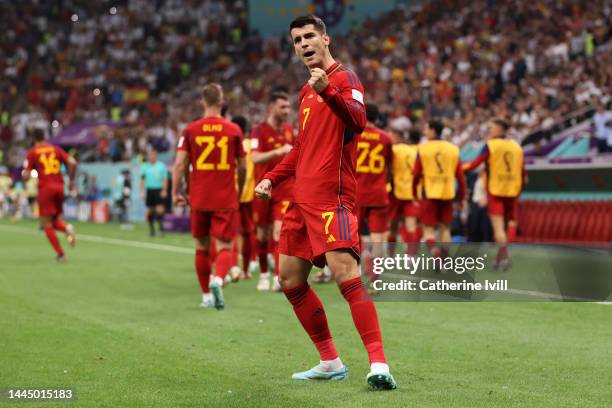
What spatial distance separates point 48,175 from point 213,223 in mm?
7445

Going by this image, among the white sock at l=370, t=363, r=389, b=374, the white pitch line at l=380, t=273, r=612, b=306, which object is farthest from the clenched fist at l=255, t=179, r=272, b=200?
the white pitch line at l=380, t=273, r=612, b=306

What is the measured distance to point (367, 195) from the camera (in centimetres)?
1279

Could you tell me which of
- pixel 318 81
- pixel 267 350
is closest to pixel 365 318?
pixel 318 81

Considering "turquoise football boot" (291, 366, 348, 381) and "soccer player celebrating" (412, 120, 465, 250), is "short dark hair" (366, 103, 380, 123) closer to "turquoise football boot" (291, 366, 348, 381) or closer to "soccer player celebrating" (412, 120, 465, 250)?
"soccer player celebrating" (412, 120, 465, 250)

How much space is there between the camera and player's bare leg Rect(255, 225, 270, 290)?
13.0 meters

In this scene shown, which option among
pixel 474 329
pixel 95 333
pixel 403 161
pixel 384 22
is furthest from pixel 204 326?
pixel 384 22

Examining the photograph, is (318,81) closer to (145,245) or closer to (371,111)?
(371,111)

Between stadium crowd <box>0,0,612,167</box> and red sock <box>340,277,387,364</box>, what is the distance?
14451 millimetres

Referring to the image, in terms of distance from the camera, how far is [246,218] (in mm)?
14508

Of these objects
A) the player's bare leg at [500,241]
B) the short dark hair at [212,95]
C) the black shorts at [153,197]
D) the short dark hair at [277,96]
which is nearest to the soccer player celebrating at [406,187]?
the player's bare leg at [500,241]

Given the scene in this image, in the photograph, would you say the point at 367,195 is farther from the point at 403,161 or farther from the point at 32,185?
the point at 32,185

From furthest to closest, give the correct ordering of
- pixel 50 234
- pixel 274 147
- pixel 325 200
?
pixel 50 234 → pixel 274 147 → pixel 325 200

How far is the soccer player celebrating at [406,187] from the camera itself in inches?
610

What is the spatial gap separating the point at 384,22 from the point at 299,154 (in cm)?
3053
